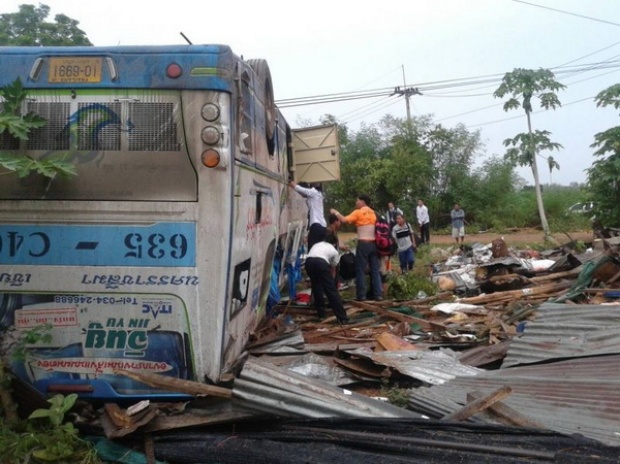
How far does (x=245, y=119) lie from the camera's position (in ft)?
16.1

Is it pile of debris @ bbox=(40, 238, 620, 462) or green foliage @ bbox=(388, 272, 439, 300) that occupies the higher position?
green foliage @ bbox=(388, 272, 439, 300)

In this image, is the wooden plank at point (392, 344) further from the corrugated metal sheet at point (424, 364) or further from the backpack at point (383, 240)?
the backpack at point (383, 240)

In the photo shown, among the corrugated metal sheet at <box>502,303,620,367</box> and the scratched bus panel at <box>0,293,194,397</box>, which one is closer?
the scratched bus panel at <box>0,293,194,397</box>

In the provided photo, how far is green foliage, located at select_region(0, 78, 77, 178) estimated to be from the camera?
13.1 feet

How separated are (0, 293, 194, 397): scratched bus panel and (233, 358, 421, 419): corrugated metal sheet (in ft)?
1.44

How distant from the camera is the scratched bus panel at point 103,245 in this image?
13.9 feet

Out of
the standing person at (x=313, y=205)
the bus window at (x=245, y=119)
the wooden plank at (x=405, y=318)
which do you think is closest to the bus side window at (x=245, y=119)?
the bus window at (x=245, y=119)

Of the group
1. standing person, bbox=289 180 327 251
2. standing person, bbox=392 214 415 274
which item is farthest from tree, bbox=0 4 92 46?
standing person, bbox=289 180 327 251

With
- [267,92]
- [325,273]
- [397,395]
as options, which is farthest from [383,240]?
[397,395]

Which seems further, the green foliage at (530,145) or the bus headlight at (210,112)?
the green foliage at (530,145)

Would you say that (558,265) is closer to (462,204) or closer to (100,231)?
(100,231)

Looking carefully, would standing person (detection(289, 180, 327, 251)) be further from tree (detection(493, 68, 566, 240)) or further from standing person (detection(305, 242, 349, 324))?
tree (detection(493, 68, 566, 240))

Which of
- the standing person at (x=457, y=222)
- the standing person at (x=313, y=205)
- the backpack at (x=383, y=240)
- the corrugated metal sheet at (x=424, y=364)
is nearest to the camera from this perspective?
the corrugated metal sheet at (x=424, y=364)

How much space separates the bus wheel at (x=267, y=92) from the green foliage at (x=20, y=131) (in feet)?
6.99
